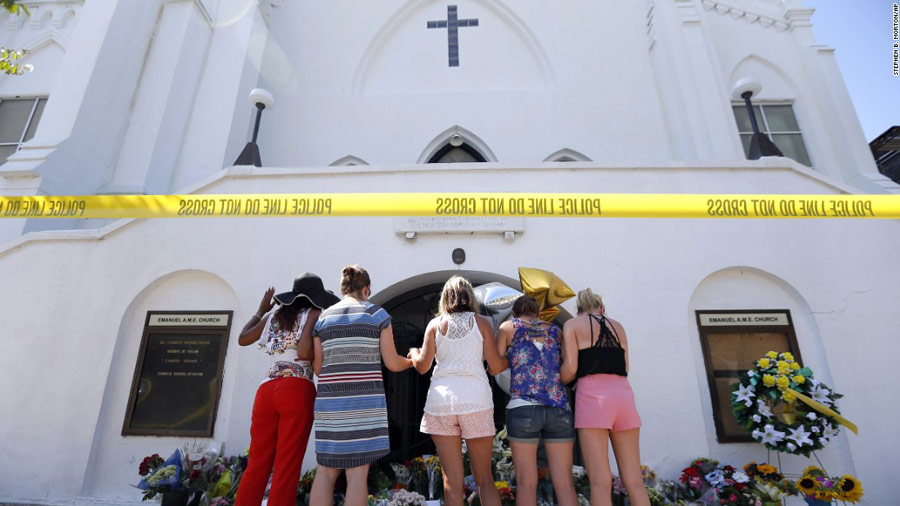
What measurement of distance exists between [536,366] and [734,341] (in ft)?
11.2

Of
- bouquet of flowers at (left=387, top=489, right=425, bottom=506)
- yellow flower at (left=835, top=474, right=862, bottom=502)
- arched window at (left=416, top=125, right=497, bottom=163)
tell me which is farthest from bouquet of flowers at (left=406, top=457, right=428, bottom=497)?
arched window at (left=416, top=125, right=497, bottom=163)

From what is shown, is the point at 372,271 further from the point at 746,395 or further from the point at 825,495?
the point at 825,495

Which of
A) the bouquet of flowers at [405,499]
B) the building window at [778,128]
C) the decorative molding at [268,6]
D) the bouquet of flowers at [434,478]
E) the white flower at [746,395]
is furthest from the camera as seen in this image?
the decorative molding at [268,6]

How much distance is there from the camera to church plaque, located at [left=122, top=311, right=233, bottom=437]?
17.9 ft

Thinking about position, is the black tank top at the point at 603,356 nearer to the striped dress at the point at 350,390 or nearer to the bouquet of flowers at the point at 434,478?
the striped dress at the point at 350,390

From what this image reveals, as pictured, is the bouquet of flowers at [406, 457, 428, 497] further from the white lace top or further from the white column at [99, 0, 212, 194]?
the white column at [99, 0, 212, 194]

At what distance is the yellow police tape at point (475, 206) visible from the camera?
4980 mm

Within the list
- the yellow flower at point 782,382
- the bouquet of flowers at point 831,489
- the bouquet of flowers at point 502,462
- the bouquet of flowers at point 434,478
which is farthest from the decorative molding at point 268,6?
the bouquet of flowers at point 831,489

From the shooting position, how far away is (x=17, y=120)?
9734mm

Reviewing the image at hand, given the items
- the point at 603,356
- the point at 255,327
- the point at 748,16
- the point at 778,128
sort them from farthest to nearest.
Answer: the point at 748,16 < the point at 778,128 < the point at 255,327 < the point at 603,356

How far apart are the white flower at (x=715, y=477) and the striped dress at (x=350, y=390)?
10.9ft

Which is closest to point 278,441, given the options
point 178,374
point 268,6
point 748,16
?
point 178,374

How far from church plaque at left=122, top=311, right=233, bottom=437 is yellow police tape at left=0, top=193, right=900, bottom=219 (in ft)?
4.83

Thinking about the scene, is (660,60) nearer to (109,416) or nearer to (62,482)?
(109,416)
